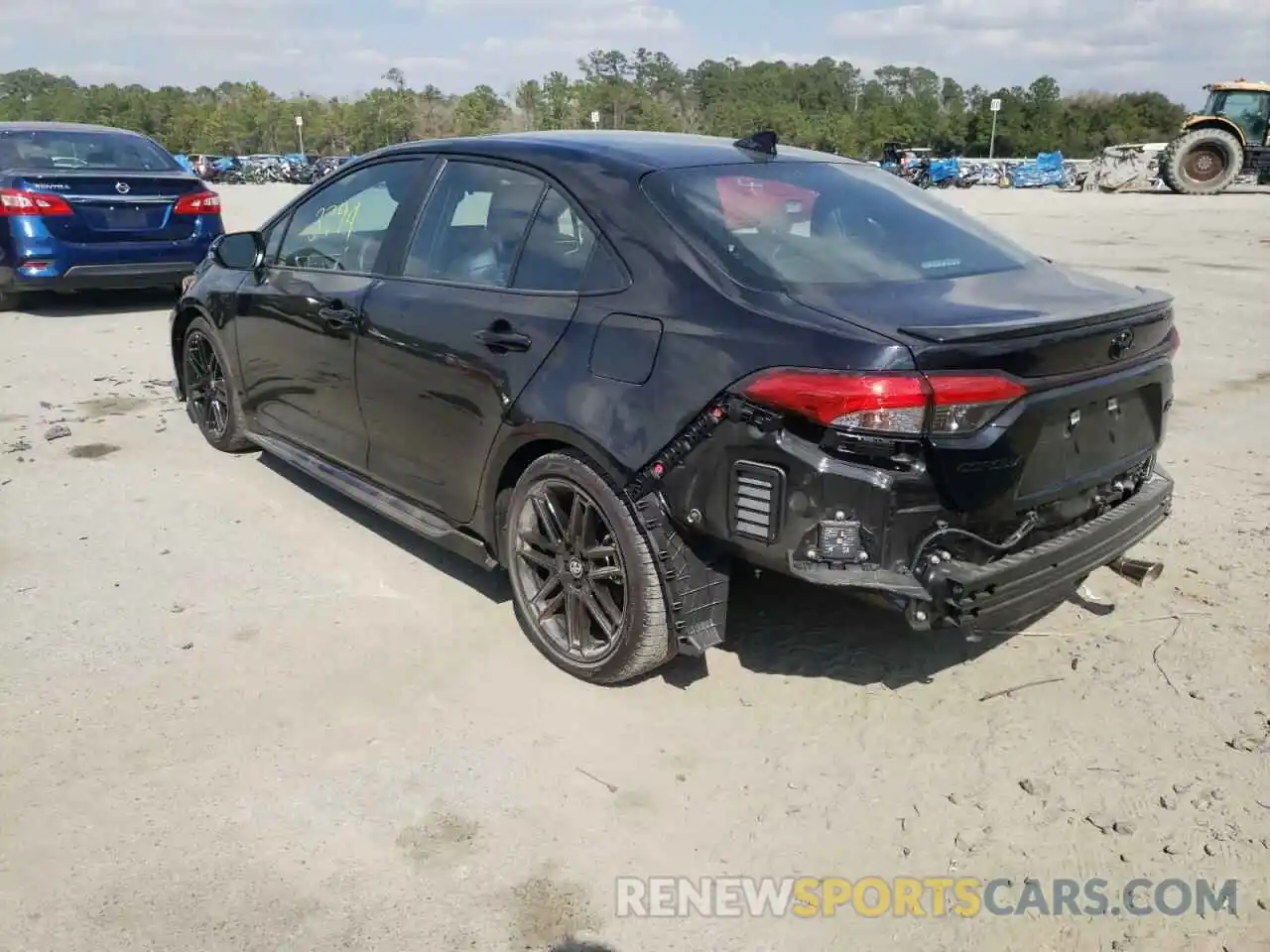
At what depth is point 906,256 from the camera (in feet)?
10.8

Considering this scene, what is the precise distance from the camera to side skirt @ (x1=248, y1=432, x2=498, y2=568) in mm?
3787

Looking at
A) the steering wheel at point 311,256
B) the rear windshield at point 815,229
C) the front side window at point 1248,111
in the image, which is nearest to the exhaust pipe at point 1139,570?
the rear windshield at point 815,229

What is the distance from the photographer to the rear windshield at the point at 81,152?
9336mm

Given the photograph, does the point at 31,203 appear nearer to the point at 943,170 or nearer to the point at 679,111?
the point at 943,170

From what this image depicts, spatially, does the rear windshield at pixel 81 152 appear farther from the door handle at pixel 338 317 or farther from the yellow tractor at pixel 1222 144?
the yellow tractor at pixel 1222 144

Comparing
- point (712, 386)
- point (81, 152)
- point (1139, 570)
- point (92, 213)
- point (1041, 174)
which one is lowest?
point (1139, 570)

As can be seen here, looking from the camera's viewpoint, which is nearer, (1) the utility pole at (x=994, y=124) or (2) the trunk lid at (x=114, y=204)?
(2) the trunk lid at (x=114, y=204)

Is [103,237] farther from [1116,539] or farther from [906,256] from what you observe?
[1116,539]

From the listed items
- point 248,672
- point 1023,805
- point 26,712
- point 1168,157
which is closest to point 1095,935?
point 1023,805

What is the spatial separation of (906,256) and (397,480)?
212 centimetres

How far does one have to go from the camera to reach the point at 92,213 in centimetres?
894

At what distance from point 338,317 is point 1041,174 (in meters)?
40.7

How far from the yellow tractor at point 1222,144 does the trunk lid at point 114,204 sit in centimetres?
2745

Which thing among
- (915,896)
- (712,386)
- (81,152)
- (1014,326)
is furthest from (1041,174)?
(915,896)
